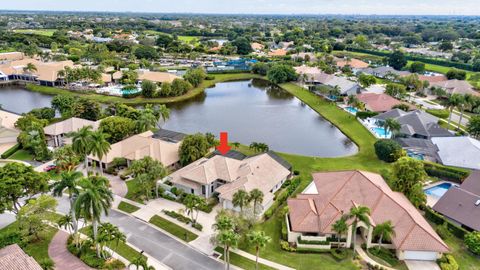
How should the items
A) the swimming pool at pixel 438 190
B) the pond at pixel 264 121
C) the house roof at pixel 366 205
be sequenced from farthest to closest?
the pond at pixel 264 121 < the swimming pool at pixel 438 190 < the house roof at pixel 366 205

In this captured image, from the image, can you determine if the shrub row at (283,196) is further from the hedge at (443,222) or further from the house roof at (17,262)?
the house roof at (17,262)

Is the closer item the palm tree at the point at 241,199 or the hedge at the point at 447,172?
the palm tree at the point at 241,199

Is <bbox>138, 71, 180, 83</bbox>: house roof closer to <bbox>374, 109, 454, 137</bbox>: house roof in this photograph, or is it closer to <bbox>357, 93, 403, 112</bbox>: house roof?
<bbox>357, 93, 403, 112</bbox>: house roof

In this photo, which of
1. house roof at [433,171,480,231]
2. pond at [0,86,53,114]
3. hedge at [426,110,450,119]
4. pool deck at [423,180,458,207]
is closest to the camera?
house roof at [433,171,480,231]

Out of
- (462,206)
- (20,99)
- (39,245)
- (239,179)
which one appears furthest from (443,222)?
(20,99)

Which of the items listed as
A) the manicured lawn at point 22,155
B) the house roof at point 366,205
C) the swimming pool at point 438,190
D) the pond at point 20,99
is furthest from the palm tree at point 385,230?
the pond at point 20,99

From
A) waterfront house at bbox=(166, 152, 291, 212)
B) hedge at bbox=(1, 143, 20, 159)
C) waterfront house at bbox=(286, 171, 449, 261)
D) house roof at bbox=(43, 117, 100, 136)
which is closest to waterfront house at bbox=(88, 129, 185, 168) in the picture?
waterfront house at bbox=(166, 152, 291, 212)

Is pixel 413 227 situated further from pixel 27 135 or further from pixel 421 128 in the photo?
pixel 27 135
